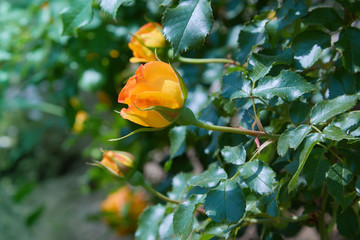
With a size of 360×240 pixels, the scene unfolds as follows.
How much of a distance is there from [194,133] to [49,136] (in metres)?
2.47

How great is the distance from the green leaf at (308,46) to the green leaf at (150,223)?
30cm

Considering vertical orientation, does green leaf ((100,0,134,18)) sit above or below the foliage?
above

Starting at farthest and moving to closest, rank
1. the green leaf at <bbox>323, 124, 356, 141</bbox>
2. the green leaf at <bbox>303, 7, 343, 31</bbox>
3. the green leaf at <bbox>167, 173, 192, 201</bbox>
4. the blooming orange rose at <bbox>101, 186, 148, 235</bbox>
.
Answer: the blooming orange rose at <bbox>101, 186, 148, 235</bbox> < the green leaf at <bbox>167, 173, 192, 201</bbox> < the green leaf at <bbox>303, 7, 343, 31</bbox> < the green leaf at <bbox>323, 124, 356, 141</bbox>

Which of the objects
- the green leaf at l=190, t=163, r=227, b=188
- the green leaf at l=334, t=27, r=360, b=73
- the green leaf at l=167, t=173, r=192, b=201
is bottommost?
the green leaf at l=167, t=173, r=192, b=201

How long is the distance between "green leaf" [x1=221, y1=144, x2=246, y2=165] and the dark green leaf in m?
0.07

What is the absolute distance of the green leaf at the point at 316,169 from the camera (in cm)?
42

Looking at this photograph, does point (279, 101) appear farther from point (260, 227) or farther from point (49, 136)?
point (49, 136)

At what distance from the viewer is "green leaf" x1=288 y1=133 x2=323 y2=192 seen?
384 mm

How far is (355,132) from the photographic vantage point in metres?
0.42

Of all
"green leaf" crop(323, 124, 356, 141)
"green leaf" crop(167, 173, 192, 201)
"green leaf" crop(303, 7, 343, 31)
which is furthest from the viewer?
"green leaf" crop(167, 173, 192, 201)

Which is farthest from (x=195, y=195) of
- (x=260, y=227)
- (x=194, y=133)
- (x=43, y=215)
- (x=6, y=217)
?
(x=43, y=215)

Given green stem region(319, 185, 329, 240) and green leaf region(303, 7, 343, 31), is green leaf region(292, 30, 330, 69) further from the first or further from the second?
green stem region(319, 185, 329, 240)

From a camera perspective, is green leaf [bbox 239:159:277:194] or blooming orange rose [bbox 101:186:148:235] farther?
blooming orange rose [bbox 101:186:148:235]

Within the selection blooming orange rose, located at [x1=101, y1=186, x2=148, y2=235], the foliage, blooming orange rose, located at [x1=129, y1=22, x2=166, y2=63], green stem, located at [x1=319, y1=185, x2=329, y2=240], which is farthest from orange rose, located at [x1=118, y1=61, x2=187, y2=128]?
blooming orange rose, located at [x1=101, y1=186, x2=148, y2=235]
